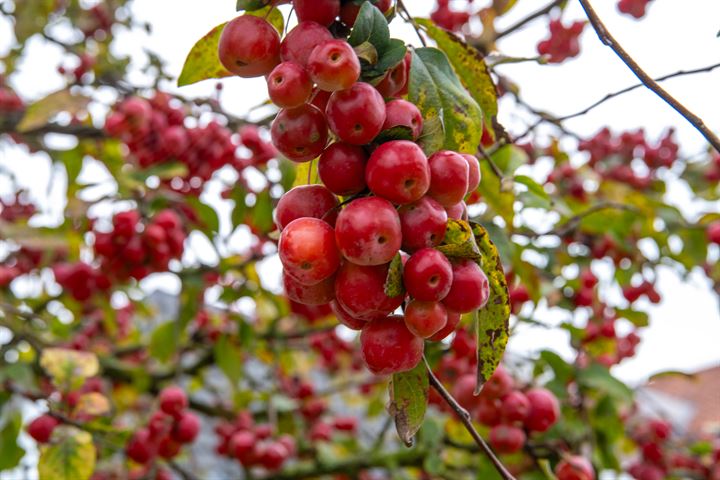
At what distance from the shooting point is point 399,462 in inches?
91.2

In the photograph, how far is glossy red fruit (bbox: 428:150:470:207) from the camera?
693 mm

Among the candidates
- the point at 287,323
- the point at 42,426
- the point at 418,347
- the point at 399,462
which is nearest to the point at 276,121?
the point at 418,347

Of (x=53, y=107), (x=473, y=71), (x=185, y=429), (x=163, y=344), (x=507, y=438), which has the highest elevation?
(x=473, y=71)

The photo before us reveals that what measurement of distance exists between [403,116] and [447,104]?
102 mm

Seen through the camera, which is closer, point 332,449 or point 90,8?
point 332,449

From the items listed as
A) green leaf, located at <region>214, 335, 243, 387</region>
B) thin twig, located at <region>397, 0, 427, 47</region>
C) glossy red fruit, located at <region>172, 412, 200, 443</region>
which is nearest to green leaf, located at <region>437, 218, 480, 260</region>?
thin twig, located at <region>397, 0, 427, 47</region>

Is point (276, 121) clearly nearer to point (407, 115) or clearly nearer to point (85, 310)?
point (407, 115)

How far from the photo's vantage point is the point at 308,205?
0.74 m

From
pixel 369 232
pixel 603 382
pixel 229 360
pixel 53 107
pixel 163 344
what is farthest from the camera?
pixel 163 344

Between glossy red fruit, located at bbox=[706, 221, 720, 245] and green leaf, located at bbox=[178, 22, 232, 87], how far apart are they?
1.82 meters

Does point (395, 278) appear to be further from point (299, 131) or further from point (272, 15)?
point (272, 15)

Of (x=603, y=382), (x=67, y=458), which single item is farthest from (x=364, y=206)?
(x=603, y=382)

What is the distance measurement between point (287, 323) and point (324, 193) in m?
2.72

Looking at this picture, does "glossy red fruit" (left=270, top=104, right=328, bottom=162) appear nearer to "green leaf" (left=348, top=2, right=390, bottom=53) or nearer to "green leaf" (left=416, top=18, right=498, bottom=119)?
"green leaf" (left=348, top=2, right=390, bottom=53)
